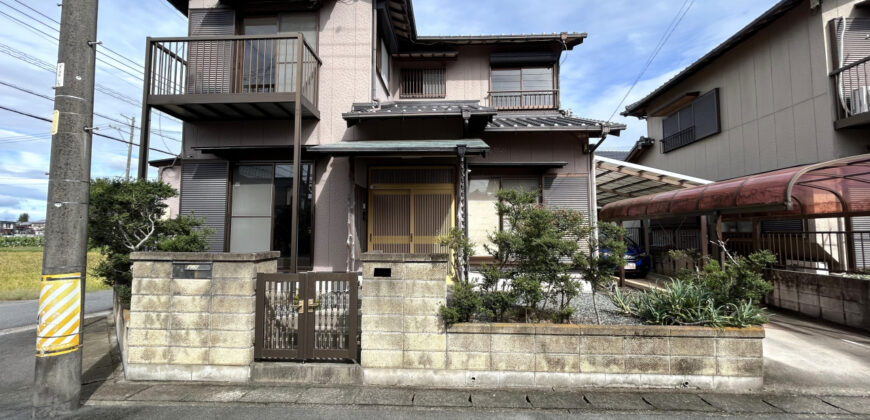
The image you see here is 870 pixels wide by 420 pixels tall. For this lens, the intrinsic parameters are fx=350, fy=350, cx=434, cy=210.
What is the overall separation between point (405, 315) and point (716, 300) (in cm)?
402

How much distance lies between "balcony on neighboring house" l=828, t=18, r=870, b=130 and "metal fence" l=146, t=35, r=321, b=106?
11987 mm

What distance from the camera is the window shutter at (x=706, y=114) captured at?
12.0 m

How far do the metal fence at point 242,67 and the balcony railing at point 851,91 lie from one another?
1196 centimetres

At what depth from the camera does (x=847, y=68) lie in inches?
308

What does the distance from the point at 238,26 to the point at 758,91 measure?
47.3 feet

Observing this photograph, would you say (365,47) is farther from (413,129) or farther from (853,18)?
(853,18)

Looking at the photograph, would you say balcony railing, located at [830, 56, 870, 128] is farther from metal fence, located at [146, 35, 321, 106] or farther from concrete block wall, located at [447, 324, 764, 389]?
metal fence, located at [146, 35, 321, 106]

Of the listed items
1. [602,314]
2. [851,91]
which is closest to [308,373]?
[602,314]

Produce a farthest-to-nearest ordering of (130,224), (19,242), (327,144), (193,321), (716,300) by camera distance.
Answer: (19,242)
(327,144)
(130,224)
(716,300)
(193,321)

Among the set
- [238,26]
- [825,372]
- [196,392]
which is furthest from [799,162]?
[238,26]

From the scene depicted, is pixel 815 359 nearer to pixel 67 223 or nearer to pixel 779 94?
pixel 779 94

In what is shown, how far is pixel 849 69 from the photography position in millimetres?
8086

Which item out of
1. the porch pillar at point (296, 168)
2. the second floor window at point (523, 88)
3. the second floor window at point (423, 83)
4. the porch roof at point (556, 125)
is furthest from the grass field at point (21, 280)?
the second floor window at point (523, 88)

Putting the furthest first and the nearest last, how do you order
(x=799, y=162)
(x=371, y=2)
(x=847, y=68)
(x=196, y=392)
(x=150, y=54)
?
(x=799, y=162) → (x=371, y=2) → (x=847, y=68) → (x=150, y=54) → (x=196, y=392)
